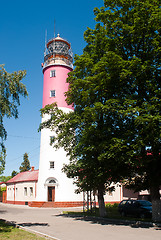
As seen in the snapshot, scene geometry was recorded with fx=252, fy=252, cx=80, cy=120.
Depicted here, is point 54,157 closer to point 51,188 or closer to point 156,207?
point 51,188

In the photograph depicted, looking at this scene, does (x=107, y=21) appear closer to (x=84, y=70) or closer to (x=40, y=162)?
(x=84, y=70)

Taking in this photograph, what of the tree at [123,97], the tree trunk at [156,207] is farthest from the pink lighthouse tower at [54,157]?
the tree trunk at [156,207]

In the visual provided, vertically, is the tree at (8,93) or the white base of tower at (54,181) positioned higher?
A: the tree at (8,93)

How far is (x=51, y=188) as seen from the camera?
3478 cm

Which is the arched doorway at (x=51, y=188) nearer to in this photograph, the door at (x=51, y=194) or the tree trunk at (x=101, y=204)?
the door at (x=51, y=194)

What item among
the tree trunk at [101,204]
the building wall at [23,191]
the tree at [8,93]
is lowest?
the building wall at [23,191]

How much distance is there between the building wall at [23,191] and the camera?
40281 mm

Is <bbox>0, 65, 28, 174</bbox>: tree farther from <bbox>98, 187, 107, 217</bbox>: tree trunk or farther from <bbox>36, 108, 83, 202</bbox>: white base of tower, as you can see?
<bbox>36, 108, 83, 202</bbox>: white base of tower

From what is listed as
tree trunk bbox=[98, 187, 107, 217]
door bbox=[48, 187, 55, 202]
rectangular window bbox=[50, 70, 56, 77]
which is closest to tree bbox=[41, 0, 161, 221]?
tree trunk bbox=[98, 187, 107, 217]

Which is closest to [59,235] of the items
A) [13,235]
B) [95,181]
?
[13,235]

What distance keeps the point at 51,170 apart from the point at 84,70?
20.3 m

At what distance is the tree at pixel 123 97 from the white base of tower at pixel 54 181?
17.2 m

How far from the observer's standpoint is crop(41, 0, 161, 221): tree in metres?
13.9

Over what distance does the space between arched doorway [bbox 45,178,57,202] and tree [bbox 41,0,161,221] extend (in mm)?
17544
